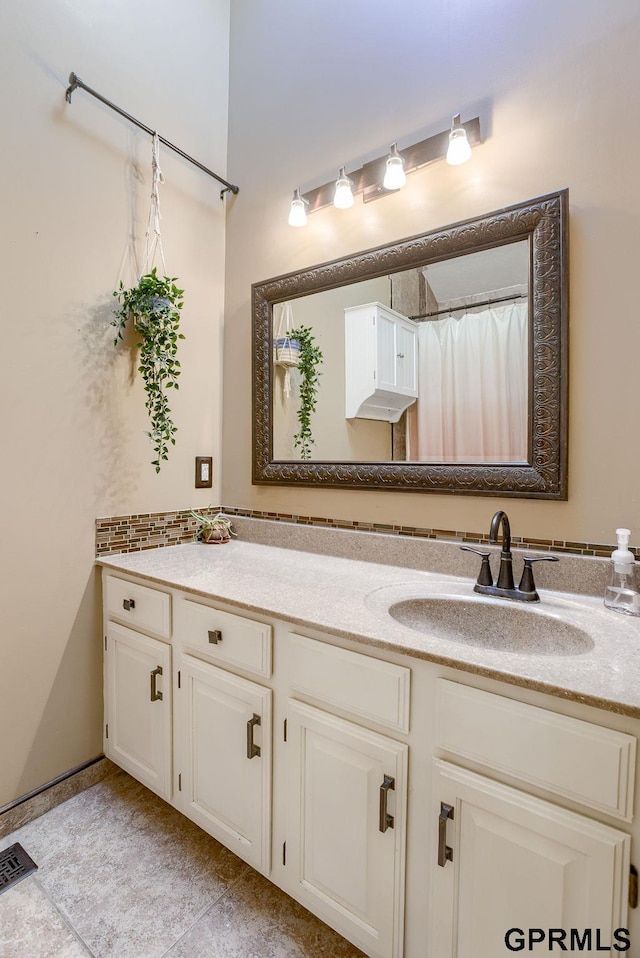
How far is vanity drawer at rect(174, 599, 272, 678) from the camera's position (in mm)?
1137

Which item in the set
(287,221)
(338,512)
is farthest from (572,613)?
(287,221)

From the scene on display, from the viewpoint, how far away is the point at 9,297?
1.37 metres

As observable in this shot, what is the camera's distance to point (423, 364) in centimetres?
147

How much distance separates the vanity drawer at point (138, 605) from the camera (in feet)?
4.52

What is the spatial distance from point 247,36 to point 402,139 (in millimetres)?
1091

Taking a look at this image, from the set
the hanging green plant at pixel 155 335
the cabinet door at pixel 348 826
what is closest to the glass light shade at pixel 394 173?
the hanging green plant at pixel 155 335

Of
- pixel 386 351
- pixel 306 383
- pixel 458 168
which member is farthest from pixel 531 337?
pixel 306 383

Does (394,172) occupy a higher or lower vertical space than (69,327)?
higher

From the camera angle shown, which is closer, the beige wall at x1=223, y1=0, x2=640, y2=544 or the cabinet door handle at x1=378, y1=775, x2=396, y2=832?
the cabinet door handle at x1=378, y1=775, x2=396, y2=832

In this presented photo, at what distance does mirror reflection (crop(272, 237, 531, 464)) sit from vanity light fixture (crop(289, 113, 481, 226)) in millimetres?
278

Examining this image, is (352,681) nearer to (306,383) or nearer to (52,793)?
(306,383)

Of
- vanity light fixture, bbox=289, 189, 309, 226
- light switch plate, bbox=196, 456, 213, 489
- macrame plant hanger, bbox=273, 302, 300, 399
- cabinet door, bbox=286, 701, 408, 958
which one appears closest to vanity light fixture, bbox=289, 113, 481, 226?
vanity light fixture, bbox=289, 189, 309, 226

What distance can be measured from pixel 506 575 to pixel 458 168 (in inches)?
49.0

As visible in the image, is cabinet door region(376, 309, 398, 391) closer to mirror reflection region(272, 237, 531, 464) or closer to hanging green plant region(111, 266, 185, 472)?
mirror reflection region(272, 237, 531, 464)
